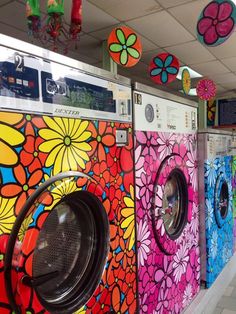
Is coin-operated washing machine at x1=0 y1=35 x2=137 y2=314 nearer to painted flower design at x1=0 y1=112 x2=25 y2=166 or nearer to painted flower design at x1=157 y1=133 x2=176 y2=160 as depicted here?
painted flower design at x1=0 y1=112 x2=25 y2=166

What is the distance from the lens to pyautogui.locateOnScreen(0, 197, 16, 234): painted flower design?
41.8 inches

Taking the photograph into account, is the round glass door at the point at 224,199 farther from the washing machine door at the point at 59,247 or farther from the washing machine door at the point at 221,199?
the washing machine door at the point at 59,247

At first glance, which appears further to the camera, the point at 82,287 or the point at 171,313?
the point at 171,313

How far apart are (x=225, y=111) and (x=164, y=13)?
4.95 meters

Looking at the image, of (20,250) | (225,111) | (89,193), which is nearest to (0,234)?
(20,250)

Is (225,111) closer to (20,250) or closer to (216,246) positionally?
(216,246)

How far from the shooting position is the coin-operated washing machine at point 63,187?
108cm

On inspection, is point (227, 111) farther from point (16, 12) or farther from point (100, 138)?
point (100, 138)

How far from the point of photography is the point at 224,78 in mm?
6152

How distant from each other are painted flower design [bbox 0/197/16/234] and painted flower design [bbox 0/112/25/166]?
0.13 meters

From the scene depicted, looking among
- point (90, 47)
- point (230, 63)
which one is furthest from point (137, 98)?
point (230, 63)

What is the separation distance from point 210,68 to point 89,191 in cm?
461

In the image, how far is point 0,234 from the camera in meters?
1.06

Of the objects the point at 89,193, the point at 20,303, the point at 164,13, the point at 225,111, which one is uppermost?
the point at 164,13
